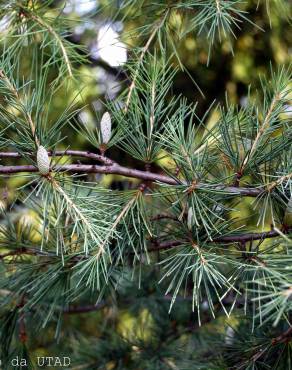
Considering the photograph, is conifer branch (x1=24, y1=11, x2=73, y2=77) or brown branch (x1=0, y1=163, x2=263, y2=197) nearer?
brown branch (x1=0, y1=163, x2=263, y2=197)

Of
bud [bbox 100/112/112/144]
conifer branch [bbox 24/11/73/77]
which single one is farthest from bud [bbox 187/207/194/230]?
conifer branch [bbox 24/11/73/77]

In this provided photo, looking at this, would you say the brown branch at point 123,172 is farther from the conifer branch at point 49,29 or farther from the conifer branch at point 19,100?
the conifer branch at point 49,29

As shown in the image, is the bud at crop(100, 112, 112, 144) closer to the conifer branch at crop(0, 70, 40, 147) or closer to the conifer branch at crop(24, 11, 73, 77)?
the conifer branch at crop(0, 70, 40, 147)

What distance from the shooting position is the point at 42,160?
681 mm

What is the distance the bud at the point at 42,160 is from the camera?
68 cm

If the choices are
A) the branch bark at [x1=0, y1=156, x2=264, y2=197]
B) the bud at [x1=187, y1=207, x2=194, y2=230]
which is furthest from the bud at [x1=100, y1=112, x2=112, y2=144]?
the bud at [x1=187, y1=207, x2=194, y2=230]

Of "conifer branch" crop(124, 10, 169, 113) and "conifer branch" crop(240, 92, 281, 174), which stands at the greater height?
"conifer branch" crop(124, 10, 169, 113)

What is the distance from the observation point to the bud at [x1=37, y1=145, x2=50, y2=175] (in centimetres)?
68

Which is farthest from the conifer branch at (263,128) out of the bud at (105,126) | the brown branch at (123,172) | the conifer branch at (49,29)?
the conifer branch at (49,29)

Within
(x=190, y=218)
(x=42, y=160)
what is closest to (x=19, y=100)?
(x=42, y=160)

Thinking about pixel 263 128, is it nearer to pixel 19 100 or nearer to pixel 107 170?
pixel 107 170

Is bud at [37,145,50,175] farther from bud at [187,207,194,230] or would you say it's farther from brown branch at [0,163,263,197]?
bud at [187,207,194,230]

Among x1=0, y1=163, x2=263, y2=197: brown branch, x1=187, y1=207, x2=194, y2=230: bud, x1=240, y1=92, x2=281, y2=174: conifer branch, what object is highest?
x1=240, y1=92, x2=281, y2=174: conifer branch

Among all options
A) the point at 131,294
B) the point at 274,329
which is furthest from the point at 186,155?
the point at 131,294
